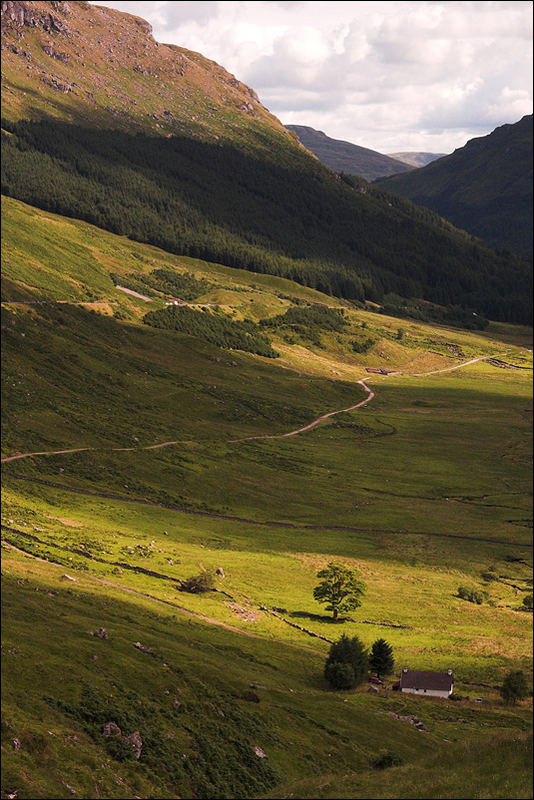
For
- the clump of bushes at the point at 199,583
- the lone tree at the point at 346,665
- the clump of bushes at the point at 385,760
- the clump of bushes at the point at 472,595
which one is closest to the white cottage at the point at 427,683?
the lone tree at the point at 346,665

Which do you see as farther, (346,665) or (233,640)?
(233,640)

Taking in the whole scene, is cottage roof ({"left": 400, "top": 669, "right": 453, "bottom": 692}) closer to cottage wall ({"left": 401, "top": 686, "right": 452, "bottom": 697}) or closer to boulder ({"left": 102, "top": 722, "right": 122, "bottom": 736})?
cottage wall ({"left": 401, "top": 686, "right": 452, "bottom": 697})

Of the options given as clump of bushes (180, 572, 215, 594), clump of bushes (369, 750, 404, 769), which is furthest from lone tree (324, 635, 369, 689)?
clump of bushes (180, 572, 215, 594)

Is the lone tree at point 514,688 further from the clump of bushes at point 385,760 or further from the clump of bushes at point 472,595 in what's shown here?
the clump of bushes at point 472,595

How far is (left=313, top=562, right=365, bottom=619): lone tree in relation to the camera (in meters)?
130

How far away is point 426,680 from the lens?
335 feet

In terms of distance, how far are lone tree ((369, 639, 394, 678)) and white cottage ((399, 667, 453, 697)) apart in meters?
3.17

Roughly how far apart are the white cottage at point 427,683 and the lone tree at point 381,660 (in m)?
3.17

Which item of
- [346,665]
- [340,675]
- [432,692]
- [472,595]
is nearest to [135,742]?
[340,675]

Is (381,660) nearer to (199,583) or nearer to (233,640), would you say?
(233,640)

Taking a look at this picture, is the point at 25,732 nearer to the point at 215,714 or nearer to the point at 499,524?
the point at 215,714

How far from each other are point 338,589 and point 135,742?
71542 mm

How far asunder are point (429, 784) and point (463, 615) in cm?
9847

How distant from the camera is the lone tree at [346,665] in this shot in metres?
98.2
